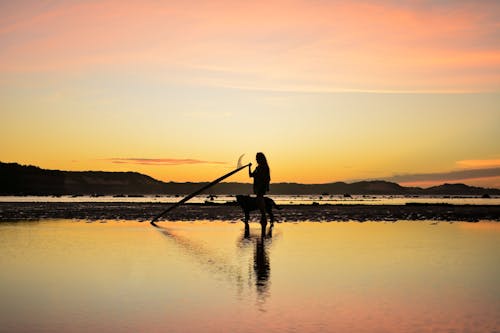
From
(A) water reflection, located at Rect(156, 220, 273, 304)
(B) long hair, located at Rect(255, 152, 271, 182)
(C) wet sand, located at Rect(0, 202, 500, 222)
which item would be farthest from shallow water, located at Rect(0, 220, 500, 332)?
(C) wet sand, located at Rect(0, 202, 500, 222)

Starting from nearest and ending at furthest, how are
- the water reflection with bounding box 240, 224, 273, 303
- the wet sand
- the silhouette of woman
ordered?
the water reflection with bounding box 240, 224, 273, 303, the silhouette of woman, the wet sand

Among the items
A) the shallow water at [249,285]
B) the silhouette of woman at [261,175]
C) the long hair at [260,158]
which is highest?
the long hair at [260,158]

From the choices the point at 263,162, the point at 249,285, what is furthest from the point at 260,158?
the point at 249,285

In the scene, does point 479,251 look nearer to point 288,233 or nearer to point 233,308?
point 288,233

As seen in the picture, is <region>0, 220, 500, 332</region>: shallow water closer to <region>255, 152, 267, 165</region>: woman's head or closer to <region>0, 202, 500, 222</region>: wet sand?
<region>255, 152, 267, 165</region>: woman's head

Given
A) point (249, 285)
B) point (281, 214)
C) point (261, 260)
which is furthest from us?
point (281, 214)

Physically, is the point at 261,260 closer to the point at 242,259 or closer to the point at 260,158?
the point at 242,259

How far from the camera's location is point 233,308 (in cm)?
916

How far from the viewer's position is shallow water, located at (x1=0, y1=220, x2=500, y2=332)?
8.27 meters

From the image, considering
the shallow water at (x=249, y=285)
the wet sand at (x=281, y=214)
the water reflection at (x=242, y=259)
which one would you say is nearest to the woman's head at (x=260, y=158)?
the water reflection at (x=242, y=259)

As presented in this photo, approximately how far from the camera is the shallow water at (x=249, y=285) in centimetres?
827

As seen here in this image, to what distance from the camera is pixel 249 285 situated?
37.0 feet

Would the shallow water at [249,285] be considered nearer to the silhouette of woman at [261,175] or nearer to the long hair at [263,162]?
the silhouette of woman at [261,175]

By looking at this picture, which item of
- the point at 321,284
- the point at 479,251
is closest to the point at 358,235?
the point at 479,251
